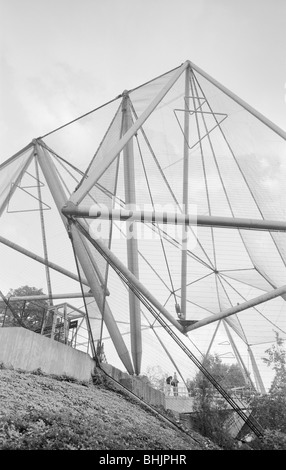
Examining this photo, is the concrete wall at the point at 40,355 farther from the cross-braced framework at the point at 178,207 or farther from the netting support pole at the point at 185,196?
the netting support pole at the point at 185,196

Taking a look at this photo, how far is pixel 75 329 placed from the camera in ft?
57.2

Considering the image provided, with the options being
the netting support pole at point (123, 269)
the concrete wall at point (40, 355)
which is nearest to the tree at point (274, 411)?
the netting support pole at point (123, 269)

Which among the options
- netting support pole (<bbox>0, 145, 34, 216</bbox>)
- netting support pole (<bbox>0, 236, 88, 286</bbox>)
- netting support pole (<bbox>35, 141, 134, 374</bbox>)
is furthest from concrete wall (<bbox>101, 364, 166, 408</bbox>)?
netting support pole (<bbox>0, 145, 34, 216</bbox>)

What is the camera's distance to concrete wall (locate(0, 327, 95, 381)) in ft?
32.6

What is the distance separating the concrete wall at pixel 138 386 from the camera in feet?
40.9

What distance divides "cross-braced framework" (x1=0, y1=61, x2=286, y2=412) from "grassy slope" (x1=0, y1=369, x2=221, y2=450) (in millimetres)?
1786

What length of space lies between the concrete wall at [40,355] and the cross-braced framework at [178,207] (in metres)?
0.77

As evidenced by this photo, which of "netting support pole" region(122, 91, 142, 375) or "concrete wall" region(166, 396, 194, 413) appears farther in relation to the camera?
"concrete wall" region(166, 396, 194, 413)

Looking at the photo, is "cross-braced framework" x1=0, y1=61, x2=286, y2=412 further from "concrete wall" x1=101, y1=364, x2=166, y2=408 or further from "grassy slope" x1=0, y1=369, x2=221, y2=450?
"grassy slope" x1=0, y1=369, x2=221, y2=450

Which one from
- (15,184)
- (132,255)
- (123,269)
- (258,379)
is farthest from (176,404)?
(15,184)

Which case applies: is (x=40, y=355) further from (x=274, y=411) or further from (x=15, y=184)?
(x=15, y=184)

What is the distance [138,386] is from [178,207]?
609 cm
